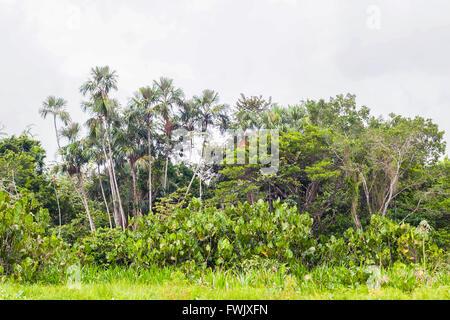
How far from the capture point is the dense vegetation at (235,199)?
454cm

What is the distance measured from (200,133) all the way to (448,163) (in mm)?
15296

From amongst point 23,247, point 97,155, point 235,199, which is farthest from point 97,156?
point 23,247

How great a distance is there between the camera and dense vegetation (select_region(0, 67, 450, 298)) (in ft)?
14.9

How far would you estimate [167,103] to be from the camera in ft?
81.4

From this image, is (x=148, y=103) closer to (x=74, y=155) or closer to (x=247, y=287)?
(x=74, y=155)

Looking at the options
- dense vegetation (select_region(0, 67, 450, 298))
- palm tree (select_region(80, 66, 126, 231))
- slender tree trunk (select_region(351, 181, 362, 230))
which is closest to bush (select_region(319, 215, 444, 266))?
dense vegetation (select_region(0, 67, 450, 298))

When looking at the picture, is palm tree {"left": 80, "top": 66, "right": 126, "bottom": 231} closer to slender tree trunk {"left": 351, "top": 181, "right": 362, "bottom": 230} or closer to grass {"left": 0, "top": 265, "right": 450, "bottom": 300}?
slender tree trunk {"left": 351, "top": 181, "right": 362, "bottom": 230}

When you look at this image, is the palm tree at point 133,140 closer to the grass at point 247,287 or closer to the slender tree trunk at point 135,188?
the slender tree trunk at point 135,188

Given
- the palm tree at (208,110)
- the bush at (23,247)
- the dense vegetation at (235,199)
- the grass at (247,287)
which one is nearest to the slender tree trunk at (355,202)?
the dense vegetation at (235,199)

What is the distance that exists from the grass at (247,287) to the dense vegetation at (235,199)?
4 centimetres

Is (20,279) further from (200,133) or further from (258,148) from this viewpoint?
(200,133)

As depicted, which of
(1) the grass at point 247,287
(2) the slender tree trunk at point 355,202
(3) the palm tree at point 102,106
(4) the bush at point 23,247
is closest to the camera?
(1) the grass at point 247,287

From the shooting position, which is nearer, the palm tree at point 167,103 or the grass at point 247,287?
the grass at point 247,287

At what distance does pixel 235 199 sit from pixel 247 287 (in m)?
16.3
